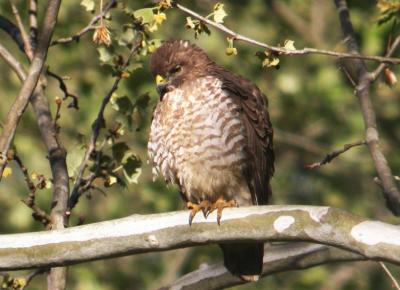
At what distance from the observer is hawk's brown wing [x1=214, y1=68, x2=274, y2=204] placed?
20.2 feet

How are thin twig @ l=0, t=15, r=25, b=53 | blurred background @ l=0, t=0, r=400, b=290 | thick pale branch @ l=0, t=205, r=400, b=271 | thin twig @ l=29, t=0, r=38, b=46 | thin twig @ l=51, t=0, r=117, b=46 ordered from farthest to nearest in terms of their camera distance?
blurred background @ l=0, t=0, r=400, b=290
thin twig @ l=0, t=15, r=25, b=53
thin twig @ l=29, t=0, r=38, b=46
thin twig @ l=51, t=0, r=117, b=46
thick pale branch @ l=0, t=205, r=400, b=271

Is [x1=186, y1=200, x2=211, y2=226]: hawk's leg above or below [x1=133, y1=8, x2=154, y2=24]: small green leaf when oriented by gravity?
below

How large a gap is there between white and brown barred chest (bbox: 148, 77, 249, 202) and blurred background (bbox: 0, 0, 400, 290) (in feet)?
14.0

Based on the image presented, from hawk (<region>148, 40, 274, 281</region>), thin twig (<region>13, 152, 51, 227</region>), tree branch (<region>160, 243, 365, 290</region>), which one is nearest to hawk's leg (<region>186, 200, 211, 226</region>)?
hawk (<region>148, 40, 274, 281</region>)

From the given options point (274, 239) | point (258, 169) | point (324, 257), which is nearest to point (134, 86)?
point (258, 169)

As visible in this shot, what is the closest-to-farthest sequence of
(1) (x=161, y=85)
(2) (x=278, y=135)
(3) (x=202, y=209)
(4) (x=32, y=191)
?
(4) (x=32, y=191) → (3) (x=202, y=209) → (1) (x=161, y=85) → (2) (x=278, y=135)

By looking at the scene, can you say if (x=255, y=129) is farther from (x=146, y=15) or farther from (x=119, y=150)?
(x=146, y=15)

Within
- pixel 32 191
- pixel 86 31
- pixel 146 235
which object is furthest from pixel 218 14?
pixel 32 191

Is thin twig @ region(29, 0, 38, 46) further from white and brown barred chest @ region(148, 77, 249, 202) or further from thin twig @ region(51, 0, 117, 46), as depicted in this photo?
white and brown barred chest @ region(148, 77, 249, 202)

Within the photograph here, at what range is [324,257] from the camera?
5324 mm

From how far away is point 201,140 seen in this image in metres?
6.07

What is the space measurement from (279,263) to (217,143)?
2.52 ft

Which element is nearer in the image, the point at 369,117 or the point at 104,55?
the point at 369,117

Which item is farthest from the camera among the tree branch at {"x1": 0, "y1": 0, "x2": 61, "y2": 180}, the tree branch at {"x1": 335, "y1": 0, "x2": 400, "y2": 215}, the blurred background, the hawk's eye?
the blurred background
